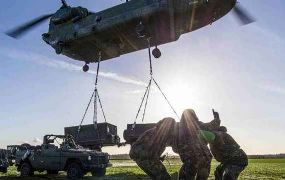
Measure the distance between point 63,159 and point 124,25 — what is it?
6.49 m

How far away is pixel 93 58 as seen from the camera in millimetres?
18219

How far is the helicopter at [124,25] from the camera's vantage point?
14.2m

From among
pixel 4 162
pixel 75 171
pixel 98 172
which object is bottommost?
pixel 98 172

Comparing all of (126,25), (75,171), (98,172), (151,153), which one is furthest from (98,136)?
(151,153)

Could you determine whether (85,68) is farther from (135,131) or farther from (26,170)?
(26,170)

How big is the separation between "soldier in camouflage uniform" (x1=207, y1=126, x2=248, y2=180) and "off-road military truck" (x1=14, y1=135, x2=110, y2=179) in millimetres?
8658

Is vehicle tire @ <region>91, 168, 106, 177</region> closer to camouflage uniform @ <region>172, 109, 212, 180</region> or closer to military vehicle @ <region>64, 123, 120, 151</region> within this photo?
military vehicle @ <region>64, 123, 120, 151</region>

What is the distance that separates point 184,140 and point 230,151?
Result: 156 cm

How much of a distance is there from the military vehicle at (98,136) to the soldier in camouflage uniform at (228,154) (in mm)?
13953

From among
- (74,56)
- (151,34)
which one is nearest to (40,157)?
(74,56)

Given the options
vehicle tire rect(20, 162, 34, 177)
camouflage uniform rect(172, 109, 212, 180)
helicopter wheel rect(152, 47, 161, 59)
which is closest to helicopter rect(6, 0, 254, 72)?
helicopter wheel rect(152, 47, 161, 59)

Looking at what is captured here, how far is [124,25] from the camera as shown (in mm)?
15500

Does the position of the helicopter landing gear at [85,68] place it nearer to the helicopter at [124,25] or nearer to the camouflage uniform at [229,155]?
the helicopter at [124,25]

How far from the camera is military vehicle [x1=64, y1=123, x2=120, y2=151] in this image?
70.8 feet
